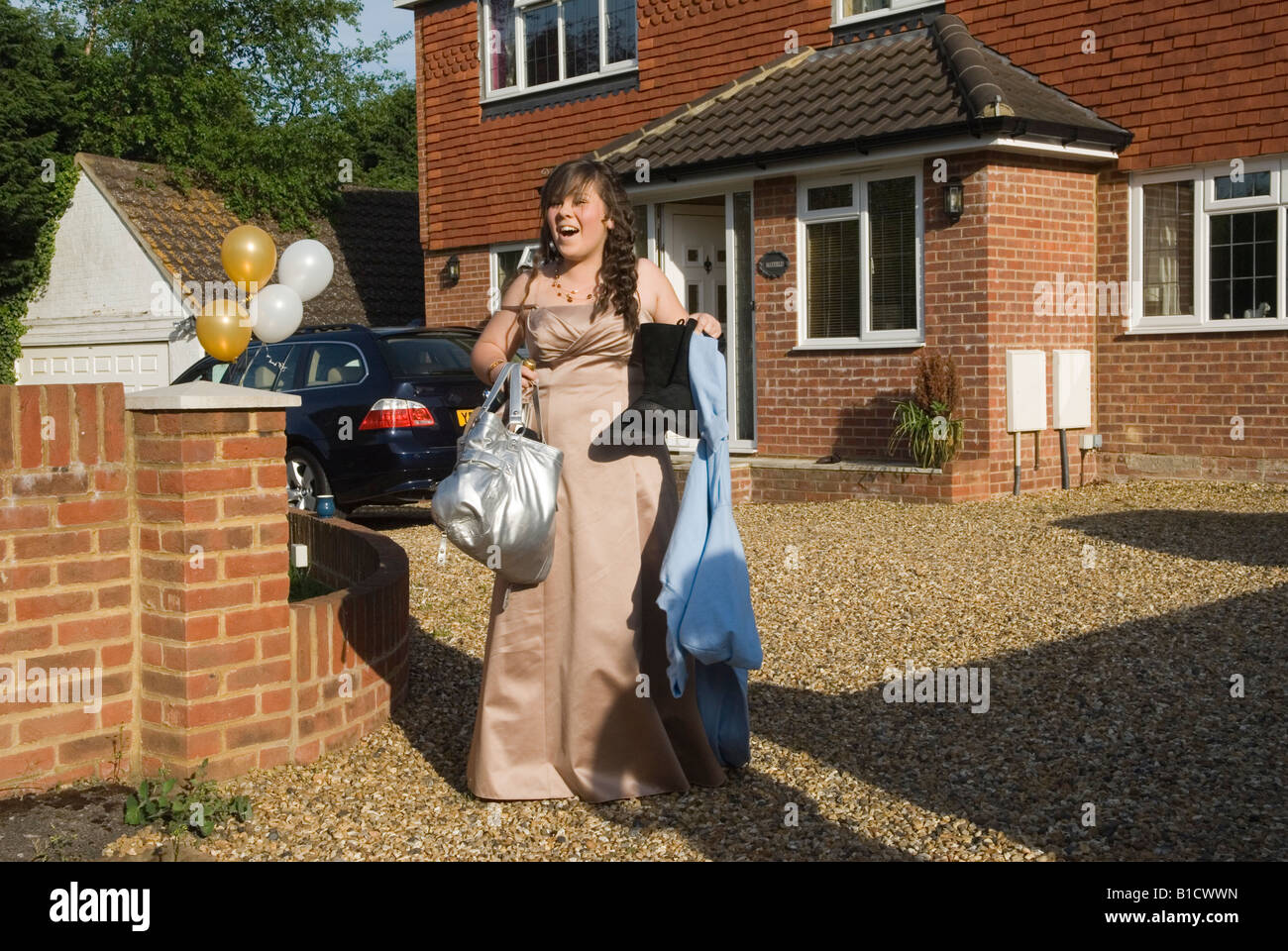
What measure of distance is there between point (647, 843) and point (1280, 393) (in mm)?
8866

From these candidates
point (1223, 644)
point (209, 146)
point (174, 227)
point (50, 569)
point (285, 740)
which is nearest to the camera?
point (50, 569)

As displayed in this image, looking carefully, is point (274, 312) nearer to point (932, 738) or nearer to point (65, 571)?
point (65, 571)

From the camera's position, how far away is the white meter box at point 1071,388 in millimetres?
11734

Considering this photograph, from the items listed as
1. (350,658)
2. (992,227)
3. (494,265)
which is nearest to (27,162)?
(494,265)

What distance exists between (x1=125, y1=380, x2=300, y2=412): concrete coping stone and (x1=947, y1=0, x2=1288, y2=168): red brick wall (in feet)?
30.6

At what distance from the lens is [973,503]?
36.1 feet

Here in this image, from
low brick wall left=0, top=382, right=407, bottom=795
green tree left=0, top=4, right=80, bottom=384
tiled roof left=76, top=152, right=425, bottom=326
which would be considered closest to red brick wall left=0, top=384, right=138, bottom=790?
low brick wall left=0, top=382, right=407, bottom=795

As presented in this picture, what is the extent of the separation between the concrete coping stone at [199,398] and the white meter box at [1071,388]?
8696 millimetres

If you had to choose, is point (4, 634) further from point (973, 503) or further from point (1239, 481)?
point (1239, 481)

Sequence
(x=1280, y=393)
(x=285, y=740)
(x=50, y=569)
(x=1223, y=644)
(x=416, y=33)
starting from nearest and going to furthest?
(x=50, y=569), (x=285, y=740), (x=1223, y=644), (x=1280, y=393), (x=416, y=33)

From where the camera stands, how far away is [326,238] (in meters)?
23.1

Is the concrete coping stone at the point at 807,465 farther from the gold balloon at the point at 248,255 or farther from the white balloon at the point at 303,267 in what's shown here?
the gold balloon at the point at 248,255

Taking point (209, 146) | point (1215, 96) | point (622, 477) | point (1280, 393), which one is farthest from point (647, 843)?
point (209, 146)

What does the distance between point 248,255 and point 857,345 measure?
22.0 ft
